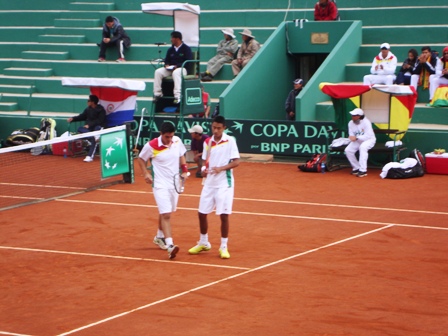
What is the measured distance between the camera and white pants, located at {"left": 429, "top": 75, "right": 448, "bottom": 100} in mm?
22266

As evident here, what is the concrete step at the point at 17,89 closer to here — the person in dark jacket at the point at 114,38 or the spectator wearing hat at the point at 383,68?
the person in dark jacket at the point at 114,38

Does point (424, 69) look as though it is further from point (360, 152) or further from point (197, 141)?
point (197, 141)

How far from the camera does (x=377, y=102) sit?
69.9 ft

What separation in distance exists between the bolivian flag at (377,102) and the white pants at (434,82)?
178cm

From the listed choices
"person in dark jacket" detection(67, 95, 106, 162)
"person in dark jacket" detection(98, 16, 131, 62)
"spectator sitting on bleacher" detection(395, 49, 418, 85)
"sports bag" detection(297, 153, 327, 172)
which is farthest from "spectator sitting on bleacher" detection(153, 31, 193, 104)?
"person in dark jacket" detection(98, 16, 131, 62)

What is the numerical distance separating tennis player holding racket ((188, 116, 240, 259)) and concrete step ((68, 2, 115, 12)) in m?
19.1

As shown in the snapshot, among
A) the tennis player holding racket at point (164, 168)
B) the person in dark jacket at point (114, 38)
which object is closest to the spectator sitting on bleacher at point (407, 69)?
the person in dark jacket at point (114, 38)

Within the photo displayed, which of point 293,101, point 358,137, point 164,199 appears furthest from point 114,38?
point 164,199

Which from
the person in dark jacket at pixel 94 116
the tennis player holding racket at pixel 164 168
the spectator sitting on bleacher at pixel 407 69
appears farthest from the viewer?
the spectator sitting on bleacher at pixel 407 69

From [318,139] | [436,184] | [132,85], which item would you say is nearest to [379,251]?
[436,184]

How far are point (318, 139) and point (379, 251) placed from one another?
865 centimetres

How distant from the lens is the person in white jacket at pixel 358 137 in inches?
786

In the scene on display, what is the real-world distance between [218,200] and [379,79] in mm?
11478

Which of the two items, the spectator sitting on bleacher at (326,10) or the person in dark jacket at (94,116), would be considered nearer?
the person in dark jacket at (94,116)
